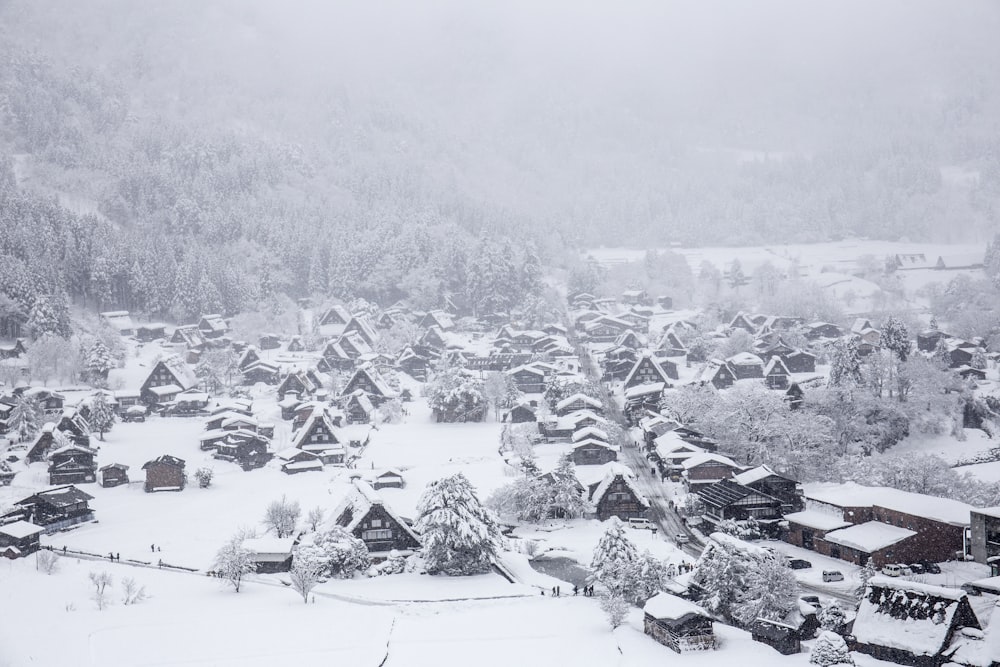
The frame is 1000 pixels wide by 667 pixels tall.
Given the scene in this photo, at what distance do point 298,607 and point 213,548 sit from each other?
25.6 feet

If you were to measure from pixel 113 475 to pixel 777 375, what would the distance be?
1782 inches

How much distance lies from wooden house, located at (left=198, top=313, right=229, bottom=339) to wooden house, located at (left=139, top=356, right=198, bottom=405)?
16.5 metres

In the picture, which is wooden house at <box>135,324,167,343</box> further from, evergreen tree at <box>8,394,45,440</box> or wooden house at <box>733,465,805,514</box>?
wooden house at <box>733,465,805,514</box>

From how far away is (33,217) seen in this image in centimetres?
8262

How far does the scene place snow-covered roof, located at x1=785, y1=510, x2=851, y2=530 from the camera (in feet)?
108

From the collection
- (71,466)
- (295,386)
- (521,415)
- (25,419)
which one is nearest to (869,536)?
(521,415)

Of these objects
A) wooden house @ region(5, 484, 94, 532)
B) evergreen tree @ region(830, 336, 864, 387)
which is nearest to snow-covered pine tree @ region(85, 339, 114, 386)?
wooden house @ region(5, 484, 94, 532)

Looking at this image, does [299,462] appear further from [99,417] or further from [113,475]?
[99,417]

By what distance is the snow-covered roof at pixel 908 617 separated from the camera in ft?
72.2

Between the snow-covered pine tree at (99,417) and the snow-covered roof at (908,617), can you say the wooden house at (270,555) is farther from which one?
the snow-covered pine tree at (99,417)

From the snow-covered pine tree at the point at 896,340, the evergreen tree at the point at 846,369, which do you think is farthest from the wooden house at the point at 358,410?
the snow-covered pine tree at the point at 896,340

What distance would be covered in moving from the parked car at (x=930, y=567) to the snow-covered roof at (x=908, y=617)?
26.4ft

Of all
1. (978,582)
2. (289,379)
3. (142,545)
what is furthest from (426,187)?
(978,582)

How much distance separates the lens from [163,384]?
60.2m
